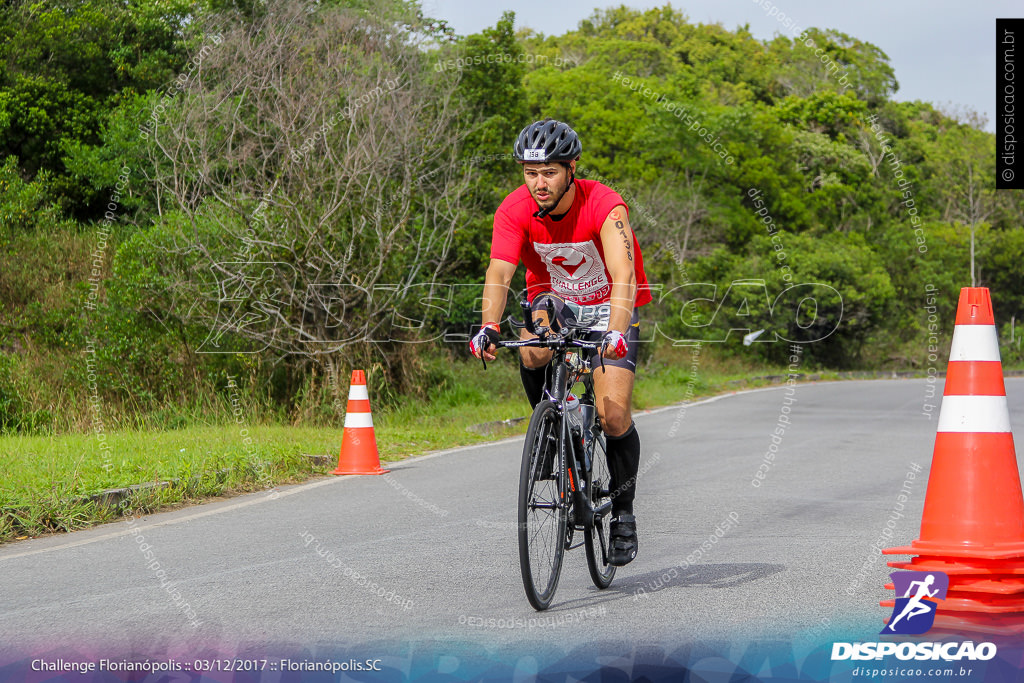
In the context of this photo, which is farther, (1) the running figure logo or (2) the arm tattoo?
(2) the arm tattoo

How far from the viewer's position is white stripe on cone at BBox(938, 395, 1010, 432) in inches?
182

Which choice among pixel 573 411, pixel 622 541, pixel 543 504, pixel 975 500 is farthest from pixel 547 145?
pixel 975 500

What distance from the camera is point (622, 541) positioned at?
544 cm

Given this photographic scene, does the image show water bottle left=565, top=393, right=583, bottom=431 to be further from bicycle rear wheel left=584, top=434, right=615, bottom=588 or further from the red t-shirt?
the red t-shirt

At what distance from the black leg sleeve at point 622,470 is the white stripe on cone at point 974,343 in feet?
5.18

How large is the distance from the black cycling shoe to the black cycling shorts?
75 cm

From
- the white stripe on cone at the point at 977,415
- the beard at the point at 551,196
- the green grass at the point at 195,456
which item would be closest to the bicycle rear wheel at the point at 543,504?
the beard at the point at 551,196

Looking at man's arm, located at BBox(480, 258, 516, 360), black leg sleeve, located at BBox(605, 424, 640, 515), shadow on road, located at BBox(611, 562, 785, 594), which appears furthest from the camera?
black leg sleeve, located at BBox(605, 424, 640, 515)

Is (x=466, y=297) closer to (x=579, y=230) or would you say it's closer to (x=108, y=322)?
(x=108, y=322)

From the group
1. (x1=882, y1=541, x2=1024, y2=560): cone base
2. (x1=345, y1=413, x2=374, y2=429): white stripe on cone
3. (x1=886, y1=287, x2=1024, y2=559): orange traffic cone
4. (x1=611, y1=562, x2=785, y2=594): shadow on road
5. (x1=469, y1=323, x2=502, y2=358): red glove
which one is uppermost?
(x1=469, y1=323, x2=502, y2=358): red glove

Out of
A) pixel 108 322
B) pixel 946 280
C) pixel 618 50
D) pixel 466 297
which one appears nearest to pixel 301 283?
pixel 108 322

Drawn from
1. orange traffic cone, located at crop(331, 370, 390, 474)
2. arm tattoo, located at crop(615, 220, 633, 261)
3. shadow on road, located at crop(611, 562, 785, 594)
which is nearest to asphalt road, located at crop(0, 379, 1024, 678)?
shadow on road, located at crop(611, 562, 785, 594)

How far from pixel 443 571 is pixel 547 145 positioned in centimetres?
226

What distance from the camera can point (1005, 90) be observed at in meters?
15.9
